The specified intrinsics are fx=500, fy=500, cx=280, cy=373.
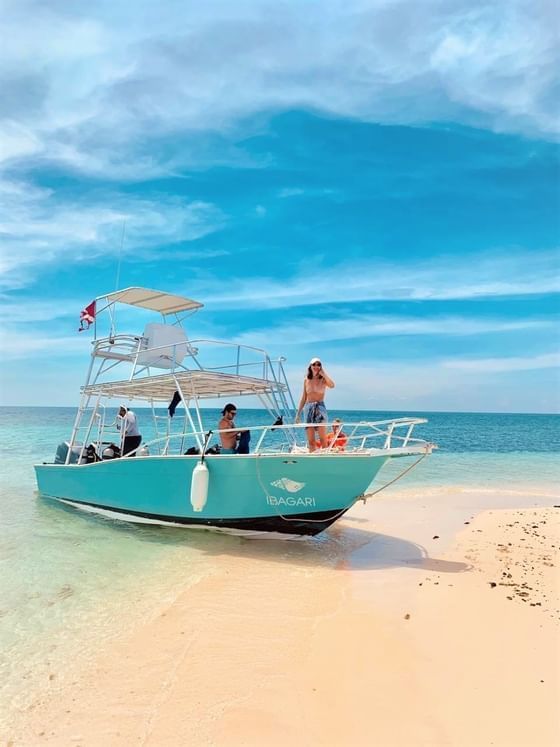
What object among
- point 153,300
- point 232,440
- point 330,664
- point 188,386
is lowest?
point 330,664

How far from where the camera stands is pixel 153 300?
10742mm

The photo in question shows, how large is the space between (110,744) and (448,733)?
2.32m

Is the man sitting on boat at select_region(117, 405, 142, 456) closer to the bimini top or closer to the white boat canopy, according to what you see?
the white boat canopy

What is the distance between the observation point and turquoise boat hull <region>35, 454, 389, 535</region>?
730cm

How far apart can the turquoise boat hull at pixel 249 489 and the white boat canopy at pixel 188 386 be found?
1.39 meters

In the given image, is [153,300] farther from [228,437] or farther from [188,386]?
[228,437]

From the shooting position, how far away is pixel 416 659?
4469 mm

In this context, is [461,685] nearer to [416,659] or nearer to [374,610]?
[416,659]

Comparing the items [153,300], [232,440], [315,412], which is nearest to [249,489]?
[232,440]

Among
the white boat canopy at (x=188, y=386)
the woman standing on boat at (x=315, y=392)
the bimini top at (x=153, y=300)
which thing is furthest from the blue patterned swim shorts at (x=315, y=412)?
the bimini top at (x=153, y=300)

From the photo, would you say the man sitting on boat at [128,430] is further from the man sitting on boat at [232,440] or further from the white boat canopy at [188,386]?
the man sitting on boat at [232,440]

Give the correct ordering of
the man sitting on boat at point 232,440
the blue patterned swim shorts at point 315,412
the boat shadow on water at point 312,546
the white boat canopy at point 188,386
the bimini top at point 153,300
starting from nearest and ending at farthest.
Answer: the boat shadow on water at point 312,546 → the blue patterned swim shorts at point 315,412 → the white boat canopy at point 188,386 → the man sitting on boat at point 232,440 → the bimini top at point 153,300

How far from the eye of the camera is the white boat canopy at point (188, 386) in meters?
8.70

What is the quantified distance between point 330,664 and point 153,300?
8.19 meters
